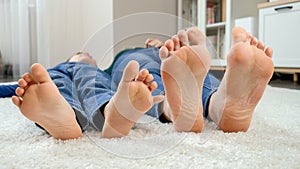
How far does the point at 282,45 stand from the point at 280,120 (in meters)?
1.39

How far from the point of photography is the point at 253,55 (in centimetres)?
65

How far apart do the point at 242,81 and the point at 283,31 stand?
63.1 inches

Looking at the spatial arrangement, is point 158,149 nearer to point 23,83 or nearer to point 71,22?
point 23,83

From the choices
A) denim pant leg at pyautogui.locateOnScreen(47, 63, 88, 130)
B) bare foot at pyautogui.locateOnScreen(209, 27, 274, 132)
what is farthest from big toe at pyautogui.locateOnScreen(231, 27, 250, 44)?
denim pant leg at pyautogui.locateOnScreen(47, 63, 88, 130)

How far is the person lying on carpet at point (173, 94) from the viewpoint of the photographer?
0.60 m

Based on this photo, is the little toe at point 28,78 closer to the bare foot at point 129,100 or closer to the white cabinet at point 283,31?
the bare foot at point 129,100

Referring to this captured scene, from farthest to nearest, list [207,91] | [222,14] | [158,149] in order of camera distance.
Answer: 1. [222,14]
2. [207,91]
3. [158,149]

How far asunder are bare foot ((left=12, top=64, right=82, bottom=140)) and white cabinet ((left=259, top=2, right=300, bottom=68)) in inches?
68.1

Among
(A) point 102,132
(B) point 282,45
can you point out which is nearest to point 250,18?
(B) point 282,45

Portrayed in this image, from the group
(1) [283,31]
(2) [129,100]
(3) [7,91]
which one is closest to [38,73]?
(2) [129,100]

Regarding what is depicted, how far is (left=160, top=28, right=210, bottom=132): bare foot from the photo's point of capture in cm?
64

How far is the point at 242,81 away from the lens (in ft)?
2.15

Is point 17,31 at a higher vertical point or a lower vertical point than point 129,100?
higher

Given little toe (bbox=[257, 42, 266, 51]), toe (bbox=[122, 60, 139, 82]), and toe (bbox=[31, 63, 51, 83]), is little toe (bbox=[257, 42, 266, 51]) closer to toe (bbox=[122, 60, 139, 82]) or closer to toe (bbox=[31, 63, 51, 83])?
toe (bbox=[122, 60, 139, 82])
